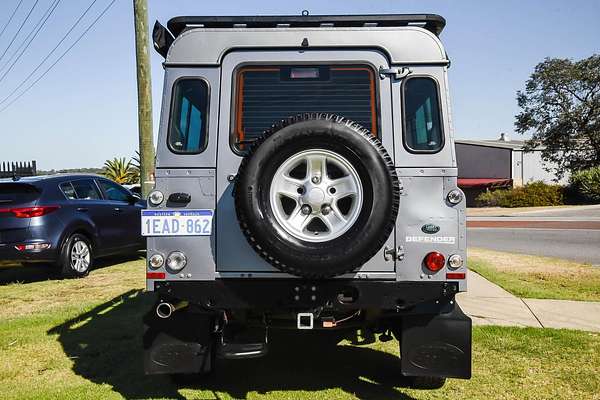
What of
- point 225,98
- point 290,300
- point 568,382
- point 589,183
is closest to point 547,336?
point 568,382

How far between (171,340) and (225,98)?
68.4 inches

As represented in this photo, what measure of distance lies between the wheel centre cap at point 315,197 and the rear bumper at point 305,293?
0.55 meters

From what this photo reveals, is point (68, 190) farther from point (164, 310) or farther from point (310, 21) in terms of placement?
point (310, 21)

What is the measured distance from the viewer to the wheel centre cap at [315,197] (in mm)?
3574

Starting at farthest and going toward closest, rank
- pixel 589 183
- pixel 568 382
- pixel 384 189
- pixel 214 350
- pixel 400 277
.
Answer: pixel 589 183 < pixel 568 382 < pixel 214 350 < pixel 400 277 < pixel 384 189

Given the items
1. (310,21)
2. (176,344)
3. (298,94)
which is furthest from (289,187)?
(176,344)

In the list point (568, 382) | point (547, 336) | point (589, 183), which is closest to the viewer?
point (568, 382)

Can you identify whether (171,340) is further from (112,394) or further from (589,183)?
(589,183)

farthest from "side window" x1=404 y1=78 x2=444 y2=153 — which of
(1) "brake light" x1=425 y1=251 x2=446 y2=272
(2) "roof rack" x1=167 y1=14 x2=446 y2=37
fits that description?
(1) "brake light" x1=425 y1=251 x2=446 y2=272

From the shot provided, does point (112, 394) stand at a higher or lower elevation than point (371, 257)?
lower

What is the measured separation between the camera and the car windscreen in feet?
27.4

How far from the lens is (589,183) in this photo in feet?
116

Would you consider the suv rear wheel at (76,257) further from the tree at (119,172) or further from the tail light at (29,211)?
the tree at (119,172)

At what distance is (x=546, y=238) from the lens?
16234 mm
